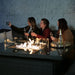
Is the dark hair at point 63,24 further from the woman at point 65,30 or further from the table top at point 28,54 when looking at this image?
the table top at point 28,54

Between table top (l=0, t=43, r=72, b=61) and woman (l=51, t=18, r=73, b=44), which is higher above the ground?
woman (l=51, t=18, r=73, b=44)

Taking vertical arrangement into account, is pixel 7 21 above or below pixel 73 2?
below

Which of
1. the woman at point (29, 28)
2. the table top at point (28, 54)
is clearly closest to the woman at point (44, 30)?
the woman at point (29, 28)

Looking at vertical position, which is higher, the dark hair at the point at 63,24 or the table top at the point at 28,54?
the dark hair at the point at 63,24

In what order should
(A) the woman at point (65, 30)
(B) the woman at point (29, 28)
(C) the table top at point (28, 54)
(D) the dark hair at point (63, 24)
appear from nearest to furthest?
(C) the table top at point (28, 54)
(A) the woman at point (65, 30)
(D) the dark hair at point (63, 24)
(B) the woman at point (29, 28)

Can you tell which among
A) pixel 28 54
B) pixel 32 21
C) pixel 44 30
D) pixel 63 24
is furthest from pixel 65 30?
pixel 28 54

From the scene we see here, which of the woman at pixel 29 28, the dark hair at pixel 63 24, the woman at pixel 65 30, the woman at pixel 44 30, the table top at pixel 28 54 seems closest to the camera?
the table top at pixel 28 54

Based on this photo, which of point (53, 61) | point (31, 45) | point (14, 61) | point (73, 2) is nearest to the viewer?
point (53, 61)

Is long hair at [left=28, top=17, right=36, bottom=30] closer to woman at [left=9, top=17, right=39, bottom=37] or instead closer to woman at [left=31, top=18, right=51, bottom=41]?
woman at [left=9, top=17, right=39, bottom=37]

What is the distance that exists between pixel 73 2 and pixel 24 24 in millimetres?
1192

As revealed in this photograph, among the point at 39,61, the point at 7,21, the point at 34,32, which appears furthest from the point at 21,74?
the point at 7,21

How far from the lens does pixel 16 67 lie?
1.91 metres

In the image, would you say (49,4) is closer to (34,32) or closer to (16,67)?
(34,32)

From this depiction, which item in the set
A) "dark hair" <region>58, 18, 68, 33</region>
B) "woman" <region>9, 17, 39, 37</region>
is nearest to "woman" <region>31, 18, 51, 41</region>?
"woman" <region>9, 17, 39, 37</region>
